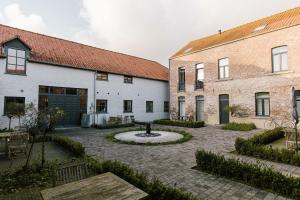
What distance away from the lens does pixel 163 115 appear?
25.1 meters

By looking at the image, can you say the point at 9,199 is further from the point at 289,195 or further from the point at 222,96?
the point at 222,96

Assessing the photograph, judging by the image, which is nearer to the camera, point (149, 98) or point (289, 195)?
point (289, 195)

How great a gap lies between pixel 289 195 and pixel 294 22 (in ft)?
47.7

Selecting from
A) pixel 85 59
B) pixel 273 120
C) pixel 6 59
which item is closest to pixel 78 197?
pixel 6 59

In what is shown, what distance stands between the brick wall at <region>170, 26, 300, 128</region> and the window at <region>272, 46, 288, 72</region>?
317 millimetres

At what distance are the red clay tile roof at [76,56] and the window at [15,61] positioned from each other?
23.2 inches

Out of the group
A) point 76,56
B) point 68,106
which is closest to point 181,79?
point 76,56

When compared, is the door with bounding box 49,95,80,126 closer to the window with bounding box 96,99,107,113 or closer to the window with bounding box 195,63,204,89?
the window with bounding box 96,99,107,113

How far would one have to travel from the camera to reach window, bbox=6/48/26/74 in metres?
13.4

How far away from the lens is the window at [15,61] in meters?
13.4

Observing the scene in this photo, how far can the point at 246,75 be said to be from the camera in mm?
16453

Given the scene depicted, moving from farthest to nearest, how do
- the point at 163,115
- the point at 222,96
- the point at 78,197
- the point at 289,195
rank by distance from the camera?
1. the point at 163,115
2. the point at 222,96
3. the point at 289,195
4. the point at 78,197

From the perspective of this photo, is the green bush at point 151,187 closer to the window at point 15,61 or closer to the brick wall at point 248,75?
the window at point 15,61

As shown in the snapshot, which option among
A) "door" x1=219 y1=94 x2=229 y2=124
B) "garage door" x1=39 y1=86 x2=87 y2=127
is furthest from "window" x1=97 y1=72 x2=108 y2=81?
"door" x1=219 y1=94 x2=229 y2=124
